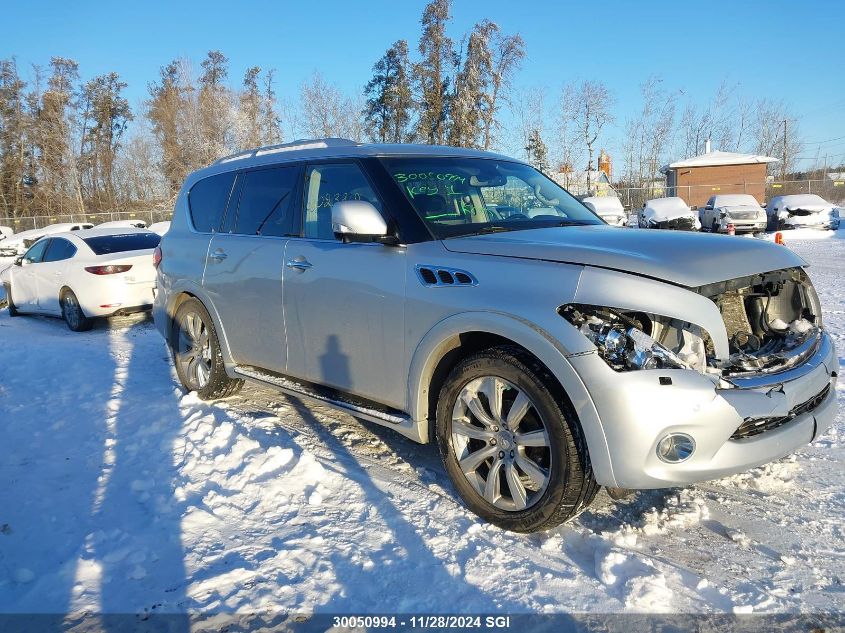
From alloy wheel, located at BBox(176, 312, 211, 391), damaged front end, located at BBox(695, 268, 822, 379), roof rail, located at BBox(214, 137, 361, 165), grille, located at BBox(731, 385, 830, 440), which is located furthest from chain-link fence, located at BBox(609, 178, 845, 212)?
grille, located at BBox(731, 385, 830, 440)

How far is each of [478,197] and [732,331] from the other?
1.68m

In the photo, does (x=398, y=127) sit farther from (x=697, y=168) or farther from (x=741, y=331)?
(x=741, y=331)

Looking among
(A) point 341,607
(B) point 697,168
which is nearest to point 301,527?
(A) point 341,607

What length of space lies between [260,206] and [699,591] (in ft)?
12.5

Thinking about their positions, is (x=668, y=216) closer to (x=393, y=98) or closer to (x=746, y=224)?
(x=746, y=224)

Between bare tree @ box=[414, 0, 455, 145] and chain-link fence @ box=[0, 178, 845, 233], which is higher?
bare tree @ box=[414, 0, 455, 145]

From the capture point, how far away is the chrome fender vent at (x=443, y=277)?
10.7 ft

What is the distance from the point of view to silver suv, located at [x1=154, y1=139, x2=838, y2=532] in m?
2.76

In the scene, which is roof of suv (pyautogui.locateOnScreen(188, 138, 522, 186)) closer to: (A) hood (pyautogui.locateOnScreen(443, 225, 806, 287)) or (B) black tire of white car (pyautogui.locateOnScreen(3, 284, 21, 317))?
(A) hood (pyautogui.locateOnScreen(443, 225, 806, 287))

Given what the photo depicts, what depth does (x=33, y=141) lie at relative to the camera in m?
53.2

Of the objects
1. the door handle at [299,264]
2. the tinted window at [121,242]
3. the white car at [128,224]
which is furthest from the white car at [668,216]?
the door handle at [299,264]

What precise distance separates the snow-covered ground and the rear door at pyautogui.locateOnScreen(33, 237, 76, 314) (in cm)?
596

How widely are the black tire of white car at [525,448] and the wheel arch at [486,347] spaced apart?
0.06 metres

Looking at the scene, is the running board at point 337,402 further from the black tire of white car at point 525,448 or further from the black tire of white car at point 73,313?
the black tire of white car at point 73,313
